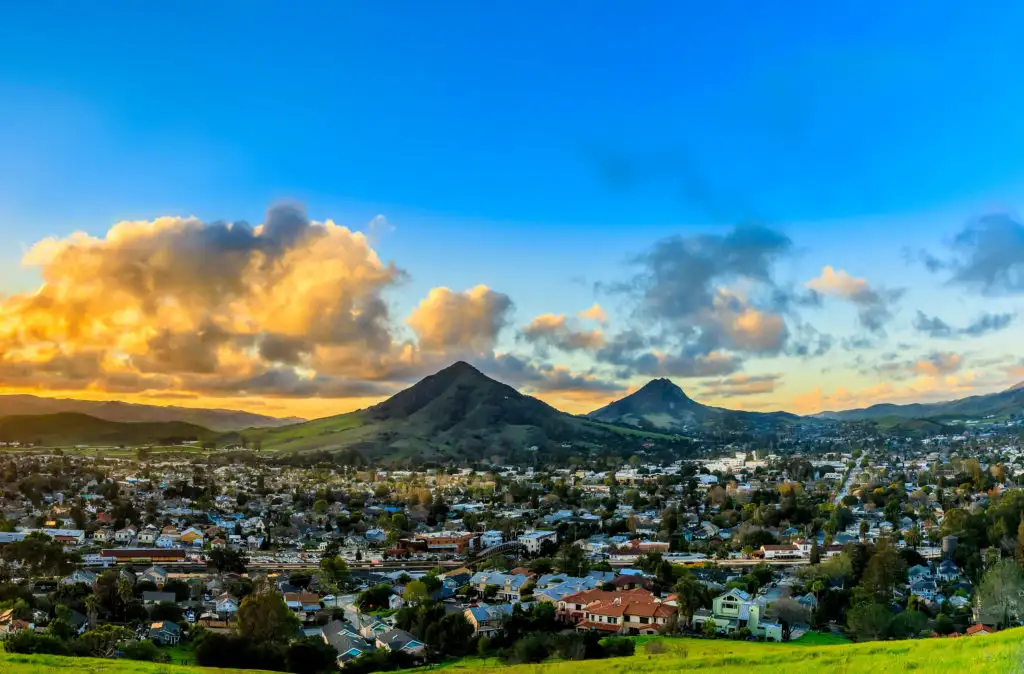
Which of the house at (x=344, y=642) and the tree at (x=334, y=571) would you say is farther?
the tree at (x=334, y=571)

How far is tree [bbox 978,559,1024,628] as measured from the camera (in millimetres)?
30281

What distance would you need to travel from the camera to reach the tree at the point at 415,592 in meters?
38.0

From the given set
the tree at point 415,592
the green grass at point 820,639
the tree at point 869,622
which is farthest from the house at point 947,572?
the tree at point 415,592

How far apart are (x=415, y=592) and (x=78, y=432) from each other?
567ft

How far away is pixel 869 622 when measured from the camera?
98.8 ft

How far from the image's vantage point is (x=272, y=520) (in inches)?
2842

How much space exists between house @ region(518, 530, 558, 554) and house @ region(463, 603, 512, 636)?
1034 inches

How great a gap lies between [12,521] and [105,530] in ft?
20.6

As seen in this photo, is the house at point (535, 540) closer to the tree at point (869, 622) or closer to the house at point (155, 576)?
the house at point (155, 576)

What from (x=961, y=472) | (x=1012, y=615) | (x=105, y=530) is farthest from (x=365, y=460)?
(x=1012, y=615)

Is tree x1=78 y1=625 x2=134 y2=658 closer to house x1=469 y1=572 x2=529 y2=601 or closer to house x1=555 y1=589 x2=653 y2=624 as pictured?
house x1=555 y1=589 x2=653 y2=624

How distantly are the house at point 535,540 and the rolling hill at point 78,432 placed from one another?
5199 inches

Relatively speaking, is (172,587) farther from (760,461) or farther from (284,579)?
(760,461)

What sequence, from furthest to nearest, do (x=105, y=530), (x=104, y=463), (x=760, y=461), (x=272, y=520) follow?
1. (x=760, y=461)
2. (x=104, y=463)
3. (x=272, y=520)
4. (x=105, y=530)
